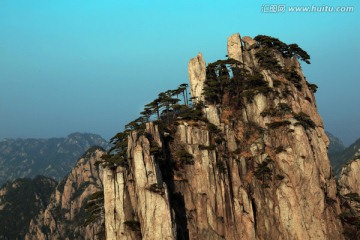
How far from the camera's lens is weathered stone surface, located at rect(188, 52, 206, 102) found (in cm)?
10438

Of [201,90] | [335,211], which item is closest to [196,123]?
[201,90]

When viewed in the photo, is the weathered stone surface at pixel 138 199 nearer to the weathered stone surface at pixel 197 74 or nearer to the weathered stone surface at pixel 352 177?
the weathered stone surface at pixel 197 74

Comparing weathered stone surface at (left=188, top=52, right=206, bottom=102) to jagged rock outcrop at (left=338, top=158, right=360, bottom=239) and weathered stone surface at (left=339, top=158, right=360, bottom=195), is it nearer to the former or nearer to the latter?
jagged rock outcrop at (left=338, top=158, right=360, bottom=239)

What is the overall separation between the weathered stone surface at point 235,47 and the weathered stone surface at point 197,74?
30.3 feet

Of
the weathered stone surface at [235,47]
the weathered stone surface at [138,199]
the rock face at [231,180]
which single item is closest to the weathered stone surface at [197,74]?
the rock face at [231,180]

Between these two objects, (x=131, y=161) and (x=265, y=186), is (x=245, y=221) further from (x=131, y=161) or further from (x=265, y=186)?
(x=131, y=161)

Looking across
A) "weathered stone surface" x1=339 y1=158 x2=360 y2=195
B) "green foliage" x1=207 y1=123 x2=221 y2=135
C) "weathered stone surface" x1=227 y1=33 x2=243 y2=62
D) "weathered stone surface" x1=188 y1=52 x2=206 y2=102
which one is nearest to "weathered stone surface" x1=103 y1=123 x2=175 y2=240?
"green foliage" x1=207 y1=123 x2=221 y2=135

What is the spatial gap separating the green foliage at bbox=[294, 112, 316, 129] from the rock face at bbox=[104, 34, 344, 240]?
256 millimetres

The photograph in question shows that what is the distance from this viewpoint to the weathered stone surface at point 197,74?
10438 centimetres

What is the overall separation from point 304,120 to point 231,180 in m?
22.1

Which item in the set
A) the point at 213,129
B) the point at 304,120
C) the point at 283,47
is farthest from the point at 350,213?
the point at 283,47

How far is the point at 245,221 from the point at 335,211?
19938 millimetres

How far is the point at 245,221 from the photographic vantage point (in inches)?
3351

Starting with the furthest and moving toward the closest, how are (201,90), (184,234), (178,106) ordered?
(201,90) → (178,106) → (184,234)
